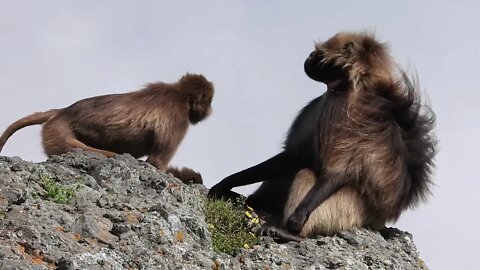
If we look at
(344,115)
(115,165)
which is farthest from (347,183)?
(115,165)

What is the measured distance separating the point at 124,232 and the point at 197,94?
4434 millimetres

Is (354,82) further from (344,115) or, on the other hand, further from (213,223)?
(213,223)

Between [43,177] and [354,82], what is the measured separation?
10.8 ft

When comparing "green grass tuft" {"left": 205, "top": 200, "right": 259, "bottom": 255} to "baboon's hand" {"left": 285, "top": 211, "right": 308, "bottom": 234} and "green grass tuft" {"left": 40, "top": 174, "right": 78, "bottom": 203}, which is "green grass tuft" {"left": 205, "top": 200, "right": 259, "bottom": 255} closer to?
"baboon's hand" {"left": 285, "top": 211, "right": 308, "bottom": 234}

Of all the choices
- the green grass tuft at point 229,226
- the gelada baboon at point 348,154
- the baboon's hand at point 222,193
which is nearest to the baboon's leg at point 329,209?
the gelada baboon at point 348,154

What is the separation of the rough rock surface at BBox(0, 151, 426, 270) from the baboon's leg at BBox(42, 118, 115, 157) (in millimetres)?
1304

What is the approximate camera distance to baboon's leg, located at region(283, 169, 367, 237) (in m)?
7.59

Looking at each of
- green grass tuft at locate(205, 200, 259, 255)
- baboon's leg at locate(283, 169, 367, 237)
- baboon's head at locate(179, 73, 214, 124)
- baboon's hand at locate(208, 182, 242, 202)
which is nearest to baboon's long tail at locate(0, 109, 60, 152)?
baboon's head at locate(179, 73, 214, 124)

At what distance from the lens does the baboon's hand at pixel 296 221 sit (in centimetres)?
746

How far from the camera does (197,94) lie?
31.7 feet

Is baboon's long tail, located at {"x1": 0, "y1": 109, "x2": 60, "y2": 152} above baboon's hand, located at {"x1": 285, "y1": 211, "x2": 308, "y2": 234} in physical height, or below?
above

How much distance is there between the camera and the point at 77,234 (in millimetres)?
5168

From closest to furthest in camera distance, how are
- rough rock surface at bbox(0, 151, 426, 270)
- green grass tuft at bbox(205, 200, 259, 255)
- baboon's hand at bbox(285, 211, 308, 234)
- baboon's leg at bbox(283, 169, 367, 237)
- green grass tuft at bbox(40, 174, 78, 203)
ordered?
rough rock surface at bbox(0, 151, 426, 270), green grass tuft at bbox(40, 174, 78, 203), green grass tuft at bbox(205, 200, 259, 255), baboon's hand at bbox(285, 211, 308, 234), baboon's leg at bbox(283, 169, 367, 237)

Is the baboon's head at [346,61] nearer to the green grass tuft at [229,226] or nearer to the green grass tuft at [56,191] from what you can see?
the green grass tuft at [229,226]
